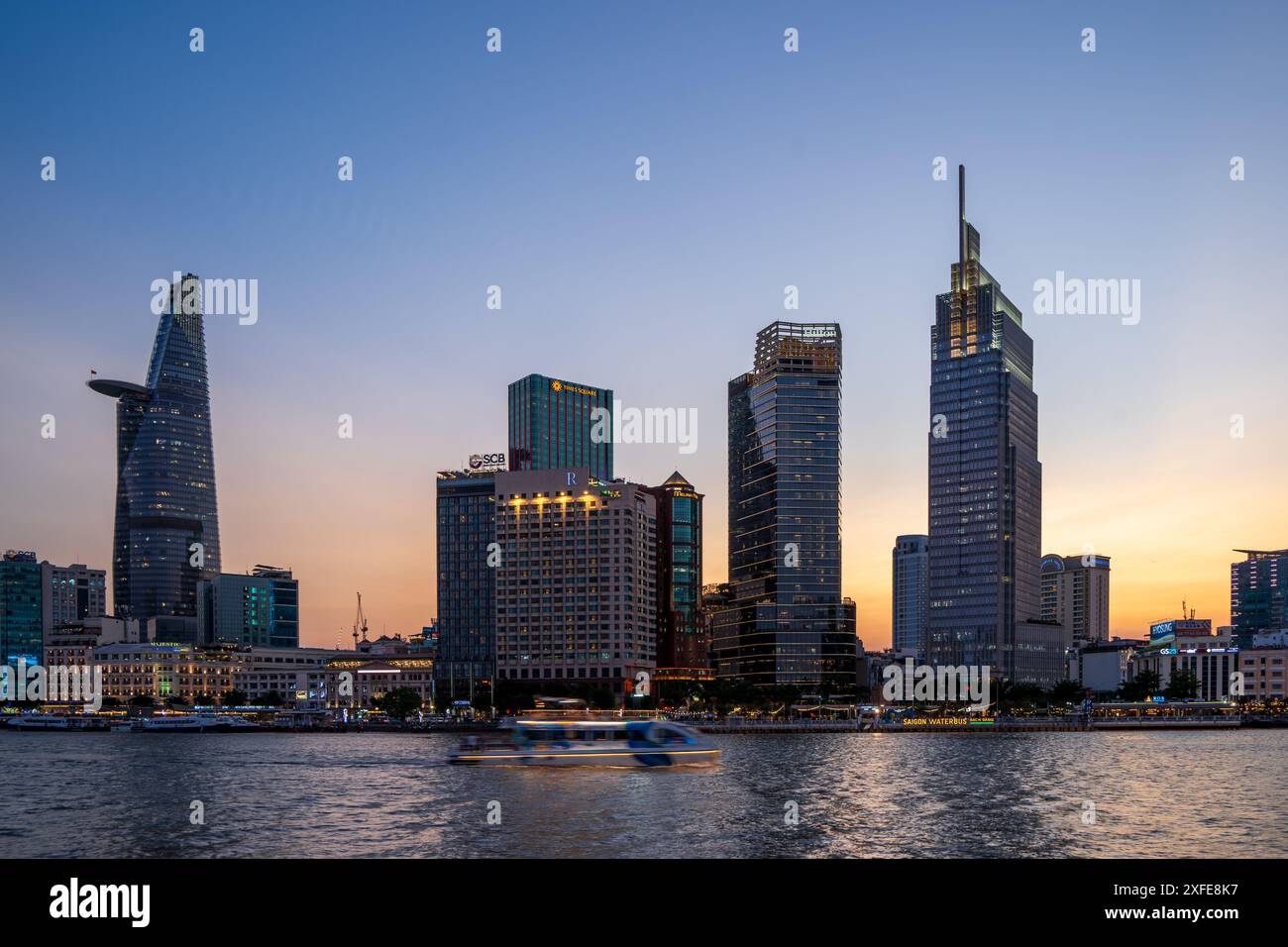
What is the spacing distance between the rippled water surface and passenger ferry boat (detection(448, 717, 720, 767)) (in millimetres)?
1607

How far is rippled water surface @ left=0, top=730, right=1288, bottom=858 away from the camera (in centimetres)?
4228

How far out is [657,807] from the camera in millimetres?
54594

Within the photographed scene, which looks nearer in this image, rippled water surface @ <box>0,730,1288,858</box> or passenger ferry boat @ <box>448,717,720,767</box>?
rippled water surface @ <box>0,730,1288,858</box>

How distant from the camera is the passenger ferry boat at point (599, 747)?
8331 cm

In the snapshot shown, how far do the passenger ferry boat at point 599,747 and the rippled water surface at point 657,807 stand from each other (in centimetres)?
161

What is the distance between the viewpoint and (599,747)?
275ft

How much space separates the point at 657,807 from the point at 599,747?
2990 centimetres

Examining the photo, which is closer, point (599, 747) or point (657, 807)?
point (657, 807)

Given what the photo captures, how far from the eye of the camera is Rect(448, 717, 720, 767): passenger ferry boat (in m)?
83.3

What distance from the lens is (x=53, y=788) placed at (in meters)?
71.1

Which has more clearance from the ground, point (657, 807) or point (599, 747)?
point (657, 807)

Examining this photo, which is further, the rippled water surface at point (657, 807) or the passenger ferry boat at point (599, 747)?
the passenger ferry boat at point (599, 747)
